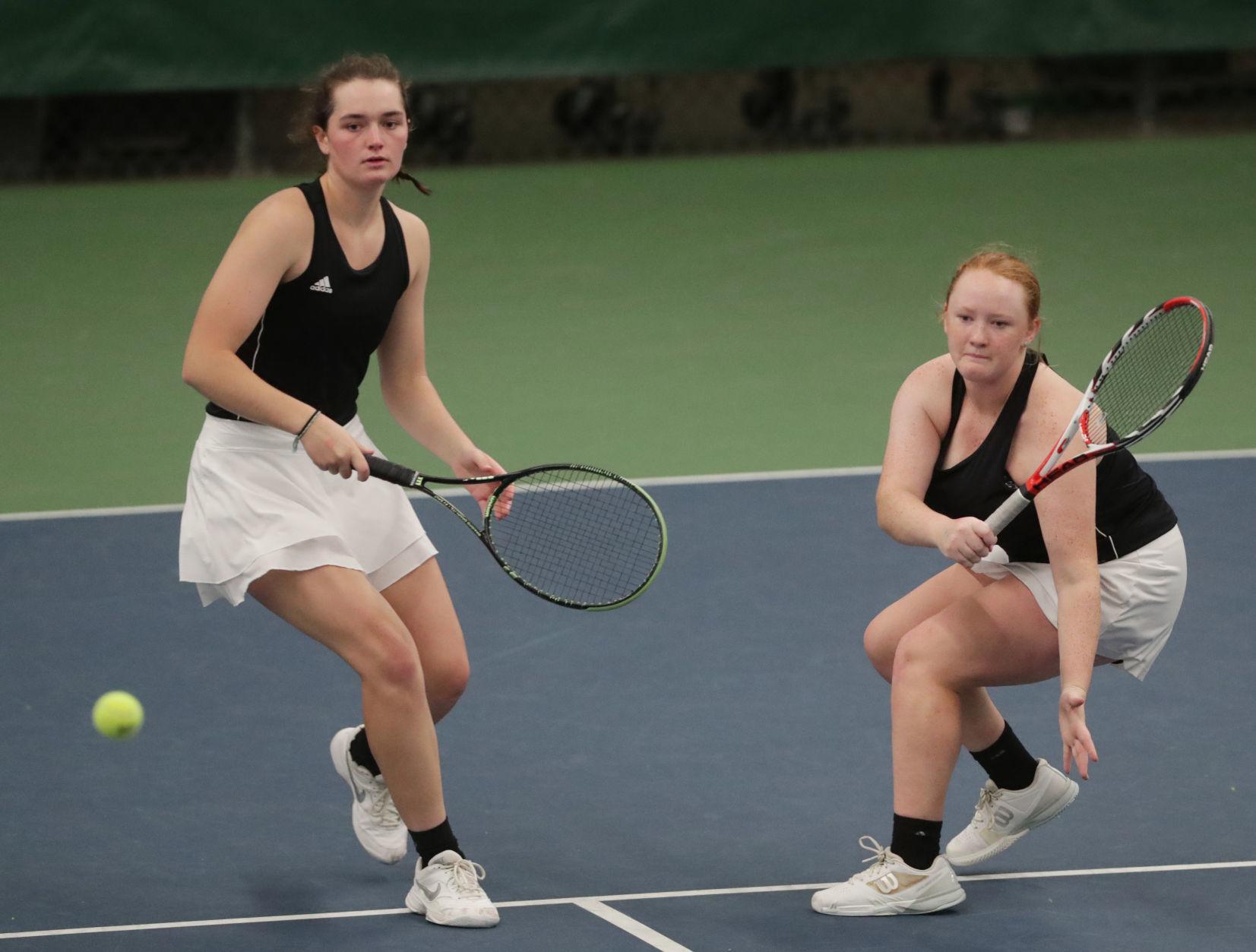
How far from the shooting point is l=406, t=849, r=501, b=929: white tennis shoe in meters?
3.30

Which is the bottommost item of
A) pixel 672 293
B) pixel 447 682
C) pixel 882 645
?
pixel 447 682

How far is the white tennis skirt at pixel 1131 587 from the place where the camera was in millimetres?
3371

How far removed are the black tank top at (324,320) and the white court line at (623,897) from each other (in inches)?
34.8

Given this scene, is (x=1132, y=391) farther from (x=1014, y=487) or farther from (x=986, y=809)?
(x=986, y=809)

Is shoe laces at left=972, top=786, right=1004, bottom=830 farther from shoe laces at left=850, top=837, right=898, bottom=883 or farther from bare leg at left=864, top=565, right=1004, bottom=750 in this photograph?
shoe laces at left=850, top=837, right=898, bottom=883

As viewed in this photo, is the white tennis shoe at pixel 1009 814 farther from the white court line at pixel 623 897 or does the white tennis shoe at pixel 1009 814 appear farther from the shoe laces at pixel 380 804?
the shoe laces at pixel 380 804

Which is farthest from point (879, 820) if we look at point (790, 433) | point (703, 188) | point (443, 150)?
point (443, 150)

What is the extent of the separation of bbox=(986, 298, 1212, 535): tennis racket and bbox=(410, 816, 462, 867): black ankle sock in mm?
1093

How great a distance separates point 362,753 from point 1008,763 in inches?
47.7

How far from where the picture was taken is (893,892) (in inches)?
131

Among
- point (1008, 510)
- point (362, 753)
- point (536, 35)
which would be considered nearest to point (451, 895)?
point (362, 753)

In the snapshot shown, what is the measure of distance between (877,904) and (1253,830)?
0.80 meters

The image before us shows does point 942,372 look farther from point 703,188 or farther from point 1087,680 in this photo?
point 703,188

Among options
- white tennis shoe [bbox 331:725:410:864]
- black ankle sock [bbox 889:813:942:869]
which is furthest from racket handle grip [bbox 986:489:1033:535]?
white tennis shoe [bbox 331:725:410:864]
